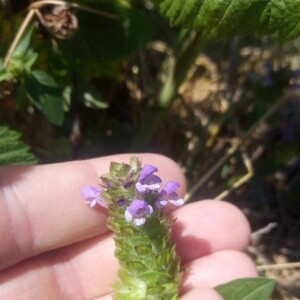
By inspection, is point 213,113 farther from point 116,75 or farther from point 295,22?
point 295,22

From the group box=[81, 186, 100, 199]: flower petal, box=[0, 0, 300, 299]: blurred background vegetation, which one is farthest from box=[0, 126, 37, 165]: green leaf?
box=[81, 186, 100, 199]: flower petal

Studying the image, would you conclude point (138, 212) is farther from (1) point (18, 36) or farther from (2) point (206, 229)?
(1) point (18, 36)

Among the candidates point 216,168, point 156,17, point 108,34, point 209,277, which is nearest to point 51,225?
point 209,277

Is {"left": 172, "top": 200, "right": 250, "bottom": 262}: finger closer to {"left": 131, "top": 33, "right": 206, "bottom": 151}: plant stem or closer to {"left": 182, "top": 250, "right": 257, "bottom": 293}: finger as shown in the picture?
{"left": 182, "top": 250, "right": 257, "bottom": 293}: finger

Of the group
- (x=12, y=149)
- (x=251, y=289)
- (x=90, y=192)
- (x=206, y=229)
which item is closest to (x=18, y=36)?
(x=12, y=149)

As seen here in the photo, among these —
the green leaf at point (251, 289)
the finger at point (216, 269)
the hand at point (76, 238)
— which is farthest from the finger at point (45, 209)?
the green leaf at point (251, 289)
